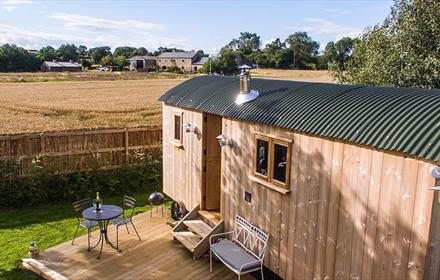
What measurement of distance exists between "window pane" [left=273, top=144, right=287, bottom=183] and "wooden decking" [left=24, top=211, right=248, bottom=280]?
6.82 ft

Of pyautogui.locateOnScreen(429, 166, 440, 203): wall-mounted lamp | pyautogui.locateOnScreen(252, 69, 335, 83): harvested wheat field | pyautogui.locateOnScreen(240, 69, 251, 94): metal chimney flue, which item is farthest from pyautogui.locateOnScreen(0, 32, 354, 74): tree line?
pyautogui.locateOnScreen(429, 166, 440, 203): wall-mounted lamp

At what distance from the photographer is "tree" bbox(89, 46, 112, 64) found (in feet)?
368

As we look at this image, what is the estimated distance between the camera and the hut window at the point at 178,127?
8.63 metres

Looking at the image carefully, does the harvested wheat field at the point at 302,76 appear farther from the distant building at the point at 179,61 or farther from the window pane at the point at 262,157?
the distant building at the point at 179,61

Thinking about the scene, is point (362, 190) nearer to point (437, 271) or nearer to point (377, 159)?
point (377, 159)

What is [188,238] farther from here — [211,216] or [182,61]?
[182,61]

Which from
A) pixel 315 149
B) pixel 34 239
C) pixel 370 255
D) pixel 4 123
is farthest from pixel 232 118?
pixel 4 123

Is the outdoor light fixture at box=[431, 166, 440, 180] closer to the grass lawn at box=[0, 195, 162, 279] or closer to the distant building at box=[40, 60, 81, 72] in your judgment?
the grass lawn at box=[0, 195, 162, 279]

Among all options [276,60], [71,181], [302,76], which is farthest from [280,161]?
[276,60]

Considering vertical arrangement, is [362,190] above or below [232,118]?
below

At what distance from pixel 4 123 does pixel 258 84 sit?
1454 centimetres

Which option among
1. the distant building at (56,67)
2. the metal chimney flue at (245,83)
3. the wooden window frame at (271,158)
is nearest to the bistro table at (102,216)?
the wooden window frame at (271,158)

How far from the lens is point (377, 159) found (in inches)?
170

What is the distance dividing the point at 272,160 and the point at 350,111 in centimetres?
148
